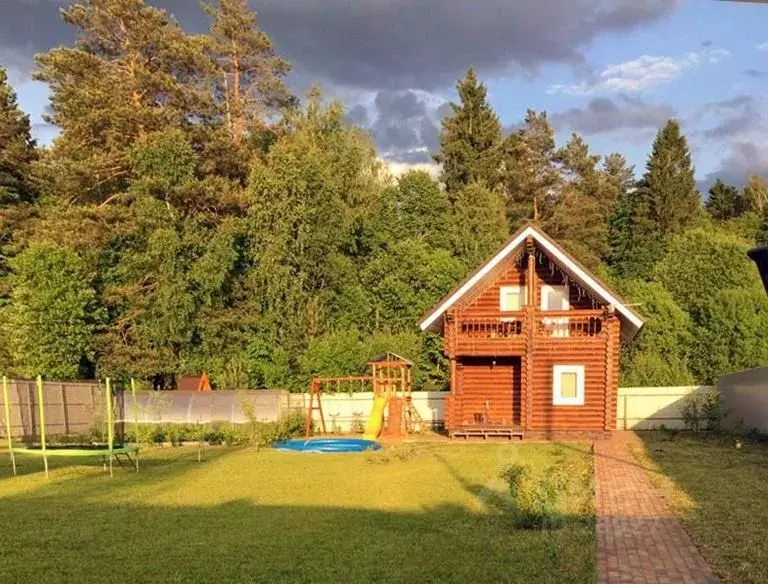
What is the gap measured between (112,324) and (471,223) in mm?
20664

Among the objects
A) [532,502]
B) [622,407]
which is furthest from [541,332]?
[532,502]

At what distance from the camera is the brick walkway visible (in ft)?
23.1

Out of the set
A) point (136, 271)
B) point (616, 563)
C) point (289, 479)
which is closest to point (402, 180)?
point (136, 271)

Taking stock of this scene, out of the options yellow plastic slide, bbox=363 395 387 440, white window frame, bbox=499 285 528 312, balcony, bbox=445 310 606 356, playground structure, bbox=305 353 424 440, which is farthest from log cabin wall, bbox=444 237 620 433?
yellow plastic slide, bbox=363 395 387 440

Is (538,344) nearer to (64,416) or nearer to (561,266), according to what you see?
(561,266)

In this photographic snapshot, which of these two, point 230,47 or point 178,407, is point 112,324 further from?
point 230,47

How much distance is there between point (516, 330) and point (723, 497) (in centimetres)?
1315

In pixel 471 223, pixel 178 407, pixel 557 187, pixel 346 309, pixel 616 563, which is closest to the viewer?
pixel 616 563

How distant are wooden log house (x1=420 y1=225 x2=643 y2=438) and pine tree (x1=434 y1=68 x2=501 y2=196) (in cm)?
2412

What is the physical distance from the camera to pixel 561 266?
23578mm

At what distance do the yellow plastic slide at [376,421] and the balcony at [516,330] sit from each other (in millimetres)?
3044

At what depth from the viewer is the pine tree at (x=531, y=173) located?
49906 mm

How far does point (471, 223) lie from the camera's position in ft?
142

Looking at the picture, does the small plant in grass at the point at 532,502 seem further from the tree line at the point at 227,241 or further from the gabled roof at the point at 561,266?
the tree line at the point at 227,241
